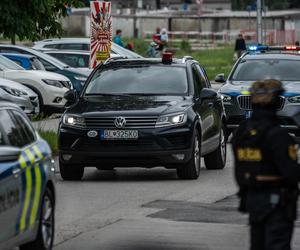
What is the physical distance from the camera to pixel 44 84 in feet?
97.6

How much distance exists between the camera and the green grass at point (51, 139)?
21.2 meters

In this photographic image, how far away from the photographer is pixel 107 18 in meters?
25.9

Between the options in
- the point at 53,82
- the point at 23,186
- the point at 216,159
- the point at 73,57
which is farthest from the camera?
the point at 73,57

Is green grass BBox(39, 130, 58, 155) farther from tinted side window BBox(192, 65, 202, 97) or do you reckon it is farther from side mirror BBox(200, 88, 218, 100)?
side mirror BBox(200, 88, 218, 100)

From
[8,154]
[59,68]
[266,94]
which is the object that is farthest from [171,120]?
[59,68]

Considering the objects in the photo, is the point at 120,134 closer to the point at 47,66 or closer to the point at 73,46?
the point at 47,66

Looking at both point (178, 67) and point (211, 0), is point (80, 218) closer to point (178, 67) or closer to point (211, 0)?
point (178, 67)

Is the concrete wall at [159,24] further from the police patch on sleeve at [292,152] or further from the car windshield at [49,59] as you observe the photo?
the police patch on sleeve at [292,152]

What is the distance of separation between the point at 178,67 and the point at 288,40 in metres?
65.0

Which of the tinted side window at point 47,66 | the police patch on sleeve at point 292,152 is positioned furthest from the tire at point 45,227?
the tinted side window at point 47,66

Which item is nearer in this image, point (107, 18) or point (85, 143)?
point (85, 143)

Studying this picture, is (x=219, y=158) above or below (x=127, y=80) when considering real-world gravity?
below

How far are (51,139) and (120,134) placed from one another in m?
4.89

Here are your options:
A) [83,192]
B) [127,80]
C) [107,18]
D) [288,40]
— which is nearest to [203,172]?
[127,80]
